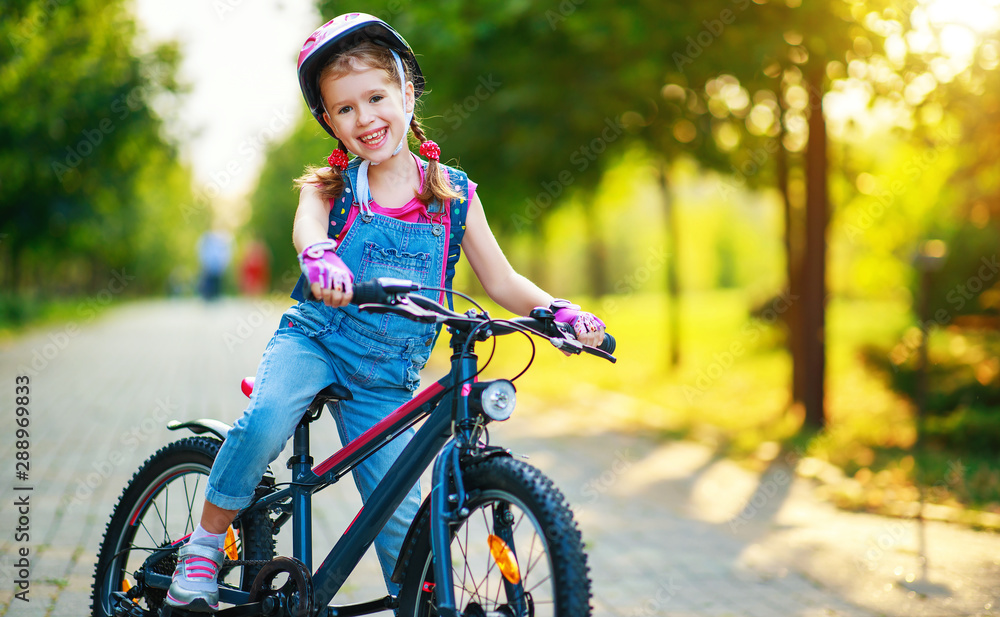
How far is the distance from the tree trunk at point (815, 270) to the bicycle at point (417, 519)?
6232mm

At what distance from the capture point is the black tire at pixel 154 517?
9.85 feet

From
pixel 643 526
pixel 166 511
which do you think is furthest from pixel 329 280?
pixel 643 526

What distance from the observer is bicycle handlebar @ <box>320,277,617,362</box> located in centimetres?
218

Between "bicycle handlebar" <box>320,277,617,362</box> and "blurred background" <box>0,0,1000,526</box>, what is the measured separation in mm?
623

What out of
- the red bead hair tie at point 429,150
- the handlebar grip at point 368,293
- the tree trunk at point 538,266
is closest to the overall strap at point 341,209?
the red bead hair tie at point 429,150

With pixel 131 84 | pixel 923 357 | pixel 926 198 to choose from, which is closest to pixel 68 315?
pixel 131 84

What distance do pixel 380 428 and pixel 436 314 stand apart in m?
0.42

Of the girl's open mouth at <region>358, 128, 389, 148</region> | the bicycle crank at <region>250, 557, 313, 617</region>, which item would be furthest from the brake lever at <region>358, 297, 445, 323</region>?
the bicycle crank at <region>250, 557, 313, 617</region>

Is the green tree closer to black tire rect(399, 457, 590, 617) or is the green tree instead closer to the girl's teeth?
the girl's teeth

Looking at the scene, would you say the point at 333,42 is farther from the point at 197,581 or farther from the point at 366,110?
the point at 197,581

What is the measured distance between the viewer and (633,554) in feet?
16.1

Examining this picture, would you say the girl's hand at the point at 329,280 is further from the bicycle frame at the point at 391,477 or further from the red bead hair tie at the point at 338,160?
the red bead hair tie at the point at 338,160

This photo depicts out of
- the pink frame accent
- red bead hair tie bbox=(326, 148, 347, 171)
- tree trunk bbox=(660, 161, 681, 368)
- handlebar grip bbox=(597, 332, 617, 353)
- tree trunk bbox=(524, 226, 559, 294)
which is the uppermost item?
tree trunk bbox=(524, 226, 559, 294)

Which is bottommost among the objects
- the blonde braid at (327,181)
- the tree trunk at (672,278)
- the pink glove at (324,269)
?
the pink glove at (324,269)
